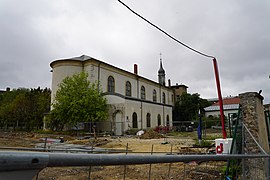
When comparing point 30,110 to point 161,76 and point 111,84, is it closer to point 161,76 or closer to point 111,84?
point 111,84

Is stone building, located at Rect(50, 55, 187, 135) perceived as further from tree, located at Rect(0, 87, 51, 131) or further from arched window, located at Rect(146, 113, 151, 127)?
tree, located at Rect(0, 87, 51, 131)

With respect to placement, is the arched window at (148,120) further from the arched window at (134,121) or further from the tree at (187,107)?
the tree at (187,107)

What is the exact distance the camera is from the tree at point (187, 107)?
170ft

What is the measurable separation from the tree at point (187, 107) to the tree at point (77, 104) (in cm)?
2750

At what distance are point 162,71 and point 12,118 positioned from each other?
118ft

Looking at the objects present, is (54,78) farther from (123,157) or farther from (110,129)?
(123,157)

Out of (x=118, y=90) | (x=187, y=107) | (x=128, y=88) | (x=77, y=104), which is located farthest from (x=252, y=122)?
(x=187, y=107)

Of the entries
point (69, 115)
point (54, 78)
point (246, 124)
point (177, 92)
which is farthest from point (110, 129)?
point (177, 92)

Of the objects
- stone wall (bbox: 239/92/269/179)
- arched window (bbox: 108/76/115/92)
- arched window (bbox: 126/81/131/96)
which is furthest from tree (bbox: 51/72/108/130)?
stone wall (bbox: 239/92/269/179)

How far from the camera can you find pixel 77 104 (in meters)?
27.2

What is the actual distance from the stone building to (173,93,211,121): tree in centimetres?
1025

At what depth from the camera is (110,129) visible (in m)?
29.6

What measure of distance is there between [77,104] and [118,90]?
1111 centimetres

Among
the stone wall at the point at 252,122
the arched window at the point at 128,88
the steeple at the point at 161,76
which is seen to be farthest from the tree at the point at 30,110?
the stone wall at the point at 252,122
